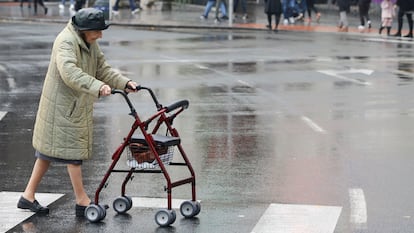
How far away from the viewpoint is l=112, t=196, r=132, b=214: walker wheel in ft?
26.7

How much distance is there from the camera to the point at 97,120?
1338cm

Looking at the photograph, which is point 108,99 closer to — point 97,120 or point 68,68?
point 97,120

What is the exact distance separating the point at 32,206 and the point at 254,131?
4.76 metres

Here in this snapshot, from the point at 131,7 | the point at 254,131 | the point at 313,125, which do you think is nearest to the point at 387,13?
the point at 131,7

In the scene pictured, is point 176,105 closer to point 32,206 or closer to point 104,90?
Answer: point 104,90

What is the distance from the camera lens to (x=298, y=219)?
793cm

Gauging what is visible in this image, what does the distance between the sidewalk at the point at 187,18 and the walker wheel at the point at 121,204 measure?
2322 cm

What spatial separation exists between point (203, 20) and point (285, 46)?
36.4 ft

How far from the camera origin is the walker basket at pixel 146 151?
25.6 ft

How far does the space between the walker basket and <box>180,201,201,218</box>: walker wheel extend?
415 millimetres

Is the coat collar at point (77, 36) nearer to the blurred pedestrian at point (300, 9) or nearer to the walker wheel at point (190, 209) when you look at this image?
the walker wheel at point (190, 209)

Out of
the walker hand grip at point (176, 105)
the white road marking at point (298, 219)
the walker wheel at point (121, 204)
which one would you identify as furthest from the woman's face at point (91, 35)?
the white road marking at point (298, 219)

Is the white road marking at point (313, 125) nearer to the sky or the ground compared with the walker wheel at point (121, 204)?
nearer to the ground

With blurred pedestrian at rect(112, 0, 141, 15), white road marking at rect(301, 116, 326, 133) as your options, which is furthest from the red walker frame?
blurred pedestrian at rect(112, 0, 141, 15)
